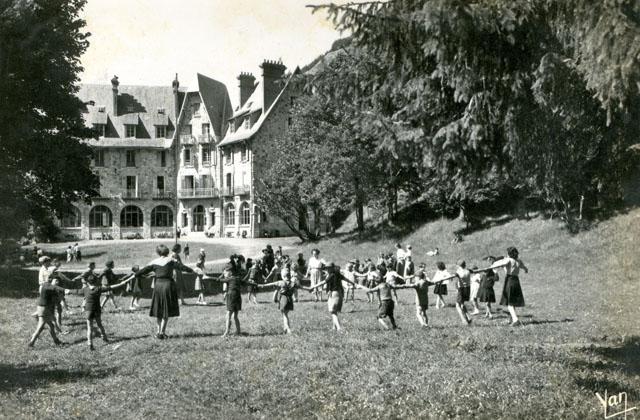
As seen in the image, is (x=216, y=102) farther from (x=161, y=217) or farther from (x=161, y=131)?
(x=161, y=217)

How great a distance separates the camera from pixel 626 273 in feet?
77.9

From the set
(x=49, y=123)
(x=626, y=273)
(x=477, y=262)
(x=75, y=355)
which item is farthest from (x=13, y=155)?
(x=626, y=273)

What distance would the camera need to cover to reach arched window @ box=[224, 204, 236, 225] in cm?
6108

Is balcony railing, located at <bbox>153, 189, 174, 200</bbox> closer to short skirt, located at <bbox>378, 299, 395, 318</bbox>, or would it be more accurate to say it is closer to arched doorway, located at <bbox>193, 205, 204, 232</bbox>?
arched doorway, located at <bbox>193, 205, 204, 232</bbox>

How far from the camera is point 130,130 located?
66375 millimetres

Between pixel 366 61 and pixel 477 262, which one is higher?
pixel 366 61

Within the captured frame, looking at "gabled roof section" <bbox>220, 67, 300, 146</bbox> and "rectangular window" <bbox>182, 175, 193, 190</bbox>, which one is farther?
"rectangular window" <bbox>182, 175, 193, 190</bbox>

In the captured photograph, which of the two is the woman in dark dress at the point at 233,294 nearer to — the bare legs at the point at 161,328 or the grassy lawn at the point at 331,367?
the grassy lawn at the point at 331,367

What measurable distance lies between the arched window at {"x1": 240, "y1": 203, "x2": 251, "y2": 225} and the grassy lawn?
1592 inches

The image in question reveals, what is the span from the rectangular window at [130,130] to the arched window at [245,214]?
15949 millimetres

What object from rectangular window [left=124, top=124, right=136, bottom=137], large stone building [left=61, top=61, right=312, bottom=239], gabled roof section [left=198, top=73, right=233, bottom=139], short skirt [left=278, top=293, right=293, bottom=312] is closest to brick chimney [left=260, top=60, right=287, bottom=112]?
large stone building [left=61, top=61, right=312, bottom=239]

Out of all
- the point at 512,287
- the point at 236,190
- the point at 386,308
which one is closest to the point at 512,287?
the point at 512,287

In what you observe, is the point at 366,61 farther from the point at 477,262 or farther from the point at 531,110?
the point at 477,262

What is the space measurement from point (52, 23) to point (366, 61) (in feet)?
59.7
